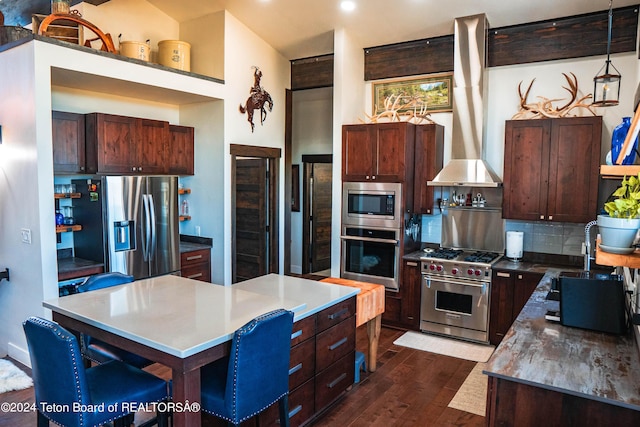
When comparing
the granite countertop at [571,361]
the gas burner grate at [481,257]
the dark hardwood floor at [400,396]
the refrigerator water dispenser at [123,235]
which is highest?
the refrigerator water dispenser at [123,235]

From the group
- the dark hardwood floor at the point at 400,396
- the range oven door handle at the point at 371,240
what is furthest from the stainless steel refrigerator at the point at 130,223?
the range oven door handle at the point at 371,240

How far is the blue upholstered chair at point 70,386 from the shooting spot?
2021mm

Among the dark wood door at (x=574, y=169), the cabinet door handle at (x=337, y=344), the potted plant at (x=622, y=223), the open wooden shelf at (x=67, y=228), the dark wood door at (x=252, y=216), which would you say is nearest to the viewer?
the potted plant at (x=622, y=223)

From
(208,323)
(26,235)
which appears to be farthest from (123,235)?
(208,323)

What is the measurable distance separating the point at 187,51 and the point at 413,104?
2.76 meters

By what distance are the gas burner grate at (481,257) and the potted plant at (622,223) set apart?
2.94m

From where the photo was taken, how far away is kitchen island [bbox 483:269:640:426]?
1.95 m

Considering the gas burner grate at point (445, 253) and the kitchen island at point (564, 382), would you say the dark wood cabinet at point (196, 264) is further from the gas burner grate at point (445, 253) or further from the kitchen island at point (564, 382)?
the kitchen island at point (564, 382)

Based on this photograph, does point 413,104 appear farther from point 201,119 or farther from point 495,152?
point 201,119

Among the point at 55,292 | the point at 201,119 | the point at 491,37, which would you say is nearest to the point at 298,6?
the point at 201,119

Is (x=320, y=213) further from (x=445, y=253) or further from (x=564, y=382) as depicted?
(x=564, y=382)

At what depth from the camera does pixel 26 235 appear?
3945mm

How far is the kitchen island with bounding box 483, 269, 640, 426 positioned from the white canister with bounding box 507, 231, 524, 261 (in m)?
2.29

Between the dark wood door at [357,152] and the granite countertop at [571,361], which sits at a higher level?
the dark wood door at [357,152]
